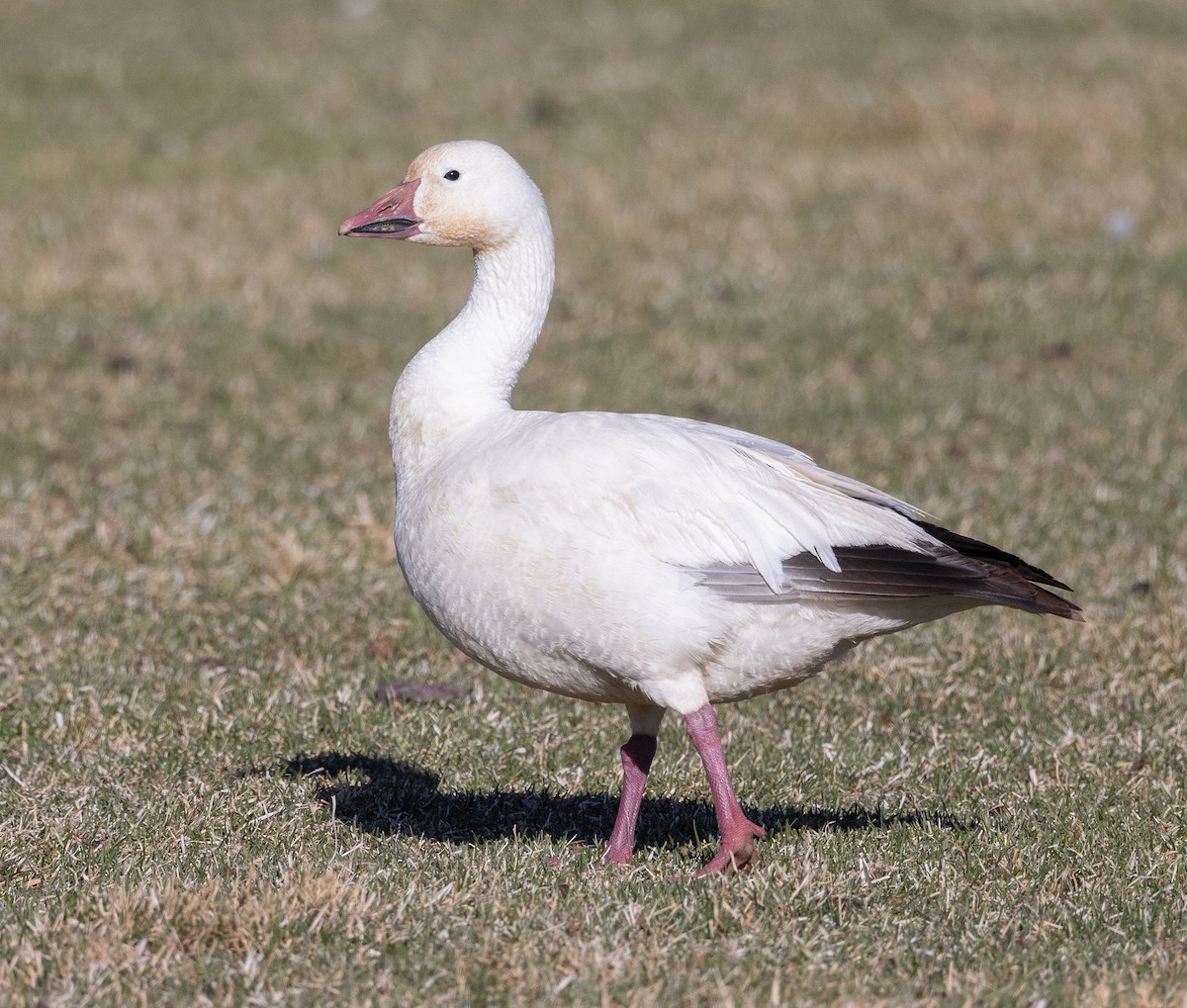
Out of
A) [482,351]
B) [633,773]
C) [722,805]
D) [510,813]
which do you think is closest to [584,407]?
[510,813]

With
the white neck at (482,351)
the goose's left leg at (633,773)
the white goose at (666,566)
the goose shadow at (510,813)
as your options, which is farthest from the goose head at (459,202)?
the goose shadow at (510,813)

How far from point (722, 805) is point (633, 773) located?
399mm

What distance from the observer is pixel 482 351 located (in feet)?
15.6

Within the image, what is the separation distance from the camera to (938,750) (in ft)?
18.4

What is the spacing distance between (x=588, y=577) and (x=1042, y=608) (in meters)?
1.17

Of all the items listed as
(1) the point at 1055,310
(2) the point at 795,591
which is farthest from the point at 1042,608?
(1) the point at 1055,310

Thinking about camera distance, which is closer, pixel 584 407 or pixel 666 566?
pixel 666 566

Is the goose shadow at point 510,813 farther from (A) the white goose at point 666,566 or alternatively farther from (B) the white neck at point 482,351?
(B) the white neck at point 482,351

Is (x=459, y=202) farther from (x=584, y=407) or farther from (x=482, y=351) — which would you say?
(x=584, y=407)

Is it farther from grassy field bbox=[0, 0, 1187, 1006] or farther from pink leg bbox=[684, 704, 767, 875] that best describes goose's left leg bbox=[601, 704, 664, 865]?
pink leg bbox=[684, 704, 767, 875]

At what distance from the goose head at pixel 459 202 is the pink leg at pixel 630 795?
152 centimetres

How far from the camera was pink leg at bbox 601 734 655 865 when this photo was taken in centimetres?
455

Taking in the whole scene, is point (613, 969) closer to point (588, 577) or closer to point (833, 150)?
point (588, 577)

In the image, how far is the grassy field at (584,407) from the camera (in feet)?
12.6
